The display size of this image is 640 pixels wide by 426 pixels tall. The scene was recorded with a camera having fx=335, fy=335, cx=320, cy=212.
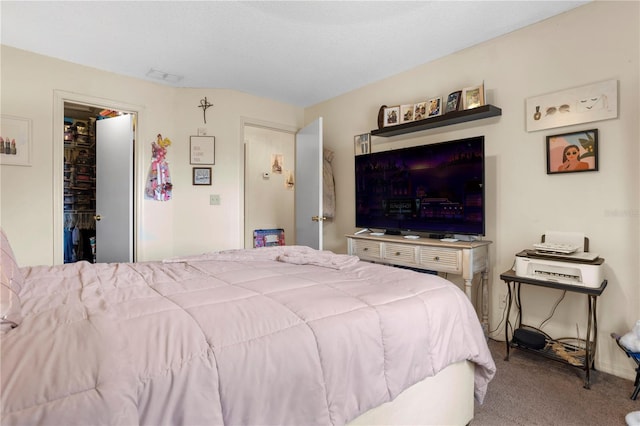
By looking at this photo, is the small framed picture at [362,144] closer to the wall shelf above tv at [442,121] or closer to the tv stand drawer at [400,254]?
the wall shelf above tv at [442,121]

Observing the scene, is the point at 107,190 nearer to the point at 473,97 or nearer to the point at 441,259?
the point at 441,259

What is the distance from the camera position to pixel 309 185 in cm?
402

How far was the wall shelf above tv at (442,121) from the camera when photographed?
268cm

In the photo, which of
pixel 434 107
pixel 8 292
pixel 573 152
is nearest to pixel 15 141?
pixel 8 292

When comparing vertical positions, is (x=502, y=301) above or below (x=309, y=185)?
below

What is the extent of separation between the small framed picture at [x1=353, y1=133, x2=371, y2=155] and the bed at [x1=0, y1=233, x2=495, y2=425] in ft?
7.64

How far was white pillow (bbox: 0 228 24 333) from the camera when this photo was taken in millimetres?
882

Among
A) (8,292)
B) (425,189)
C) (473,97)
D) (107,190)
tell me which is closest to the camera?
(8,292)

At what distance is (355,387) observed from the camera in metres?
1.05

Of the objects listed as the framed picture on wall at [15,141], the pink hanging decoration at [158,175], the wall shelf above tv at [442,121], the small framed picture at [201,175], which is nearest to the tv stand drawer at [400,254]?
the wall shelf above tv at [442,121]

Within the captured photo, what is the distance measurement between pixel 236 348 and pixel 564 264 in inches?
84.6

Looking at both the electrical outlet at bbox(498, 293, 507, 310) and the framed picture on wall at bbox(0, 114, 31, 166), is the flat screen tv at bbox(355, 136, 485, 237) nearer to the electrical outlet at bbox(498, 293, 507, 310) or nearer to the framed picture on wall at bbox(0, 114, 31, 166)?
the electrical outlet at bbox(498, 293, 507, 310)

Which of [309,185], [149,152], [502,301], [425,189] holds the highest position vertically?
[149,152]

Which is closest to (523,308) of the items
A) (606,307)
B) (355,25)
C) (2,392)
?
(606,307)
